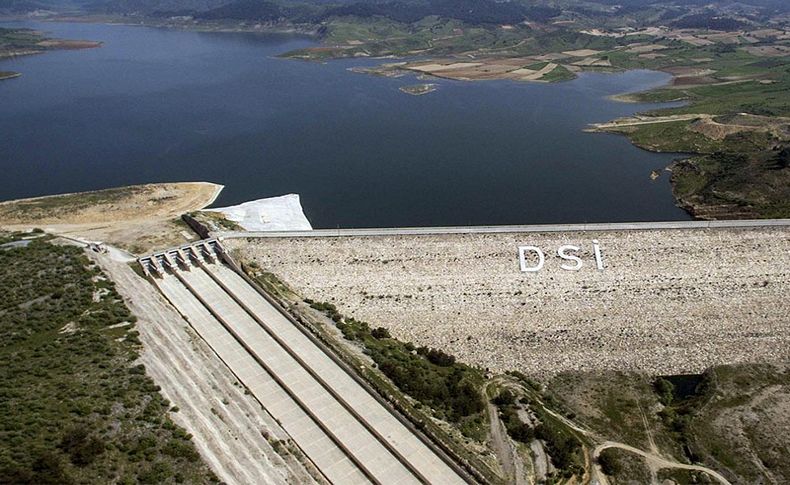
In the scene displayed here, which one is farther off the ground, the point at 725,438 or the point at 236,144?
the point at 236,144

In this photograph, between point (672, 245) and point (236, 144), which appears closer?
point (672, 245)

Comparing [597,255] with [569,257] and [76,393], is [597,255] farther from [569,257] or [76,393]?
[76,393]

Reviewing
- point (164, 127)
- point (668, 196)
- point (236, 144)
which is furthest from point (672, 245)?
point (164, 127)

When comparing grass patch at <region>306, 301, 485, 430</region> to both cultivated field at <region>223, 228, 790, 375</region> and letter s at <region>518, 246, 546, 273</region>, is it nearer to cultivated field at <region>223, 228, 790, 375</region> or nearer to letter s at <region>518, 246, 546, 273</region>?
cultivated field at <region>223, 228, 790, 375</region>

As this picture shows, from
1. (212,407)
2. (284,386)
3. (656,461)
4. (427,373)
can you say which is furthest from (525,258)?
(212,407)

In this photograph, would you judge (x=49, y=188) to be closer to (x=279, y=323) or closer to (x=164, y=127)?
(x=164, y=127)

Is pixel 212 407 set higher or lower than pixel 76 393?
lower

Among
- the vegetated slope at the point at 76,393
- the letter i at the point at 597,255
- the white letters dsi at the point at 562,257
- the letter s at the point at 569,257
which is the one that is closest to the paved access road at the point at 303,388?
the vegetated slope at the point at 76,393
